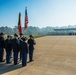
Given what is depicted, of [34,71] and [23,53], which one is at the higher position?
[23,53]

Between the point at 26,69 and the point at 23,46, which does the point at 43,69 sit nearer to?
the point at 26,69

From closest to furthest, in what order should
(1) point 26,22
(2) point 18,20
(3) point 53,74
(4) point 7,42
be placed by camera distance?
(3) point 53,74, (4) point 7,42, (2) point 18,20, (1) point 26,22

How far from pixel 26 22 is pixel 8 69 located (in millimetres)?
6612

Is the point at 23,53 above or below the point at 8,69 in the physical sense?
above

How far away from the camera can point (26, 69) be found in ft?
28.2

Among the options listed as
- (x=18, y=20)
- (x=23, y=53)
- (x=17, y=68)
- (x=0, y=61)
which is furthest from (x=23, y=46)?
(x=18, y=20)

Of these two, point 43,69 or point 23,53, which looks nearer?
point 43,69

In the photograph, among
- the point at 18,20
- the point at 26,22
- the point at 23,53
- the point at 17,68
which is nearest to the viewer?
the point at 17,68

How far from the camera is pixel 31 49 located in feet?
34.9

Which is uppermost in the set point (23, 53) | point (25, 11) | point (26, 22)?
point (25, 11)

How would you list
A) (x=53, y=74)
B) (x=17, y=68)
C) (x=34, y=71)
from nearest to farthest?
(x=53, y=74) → (x=34, y=71) → (x=17, y=68)

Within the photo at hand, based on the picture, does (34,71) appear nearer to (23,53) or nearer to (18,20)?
(23,53)

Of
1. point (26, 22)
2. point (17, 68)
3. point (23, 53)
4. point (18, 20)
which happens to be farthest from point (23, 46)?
point (26, 22)

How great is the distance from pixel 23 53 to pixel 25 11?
6317 mm
